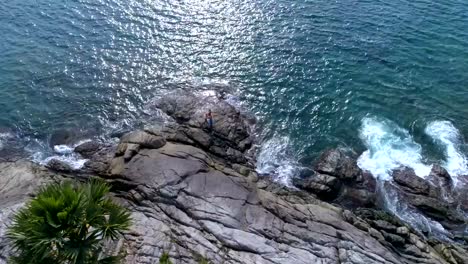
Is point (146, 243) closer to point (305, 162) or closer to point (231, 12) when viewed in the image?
point (305, 162)

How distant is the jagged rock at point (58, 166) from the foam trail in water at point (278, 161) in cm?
1575

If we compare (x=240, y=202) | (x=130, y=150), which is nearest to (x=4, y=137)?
(x=130, y=150)

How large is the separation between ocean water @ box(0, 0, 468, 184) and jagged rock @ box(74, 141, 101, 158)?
1.09 m

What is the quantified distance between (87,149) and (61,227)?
2008cm

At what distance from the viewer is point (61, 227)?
693 inches

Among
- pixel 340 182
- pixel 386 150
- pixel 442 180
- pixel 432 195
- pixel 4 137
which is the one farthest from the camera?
pixel 4 137

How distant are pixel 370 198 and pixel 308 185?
502 centimetres

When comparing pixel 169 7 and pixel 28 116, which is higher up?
pixel 169 7

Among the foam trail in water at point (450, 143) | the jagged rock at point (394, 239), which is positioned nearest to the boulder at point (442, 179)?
the foam trail in water at point (450, 143)

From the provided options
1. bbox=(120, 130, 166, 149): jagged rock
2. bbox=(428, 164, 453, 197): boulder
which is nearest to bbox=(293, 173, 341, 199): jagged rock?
bbox=(428, 164, 453, 197): boulder

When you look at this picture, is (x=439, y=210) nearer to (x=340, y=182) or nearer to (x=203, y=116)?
(x=340, y=182)

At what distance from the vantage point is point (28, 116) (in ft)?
133

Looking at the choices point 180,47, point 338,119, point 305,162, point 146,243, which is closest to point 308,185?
point 305,162

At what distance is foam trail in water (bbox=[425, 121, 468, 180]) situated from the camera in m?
36.3
